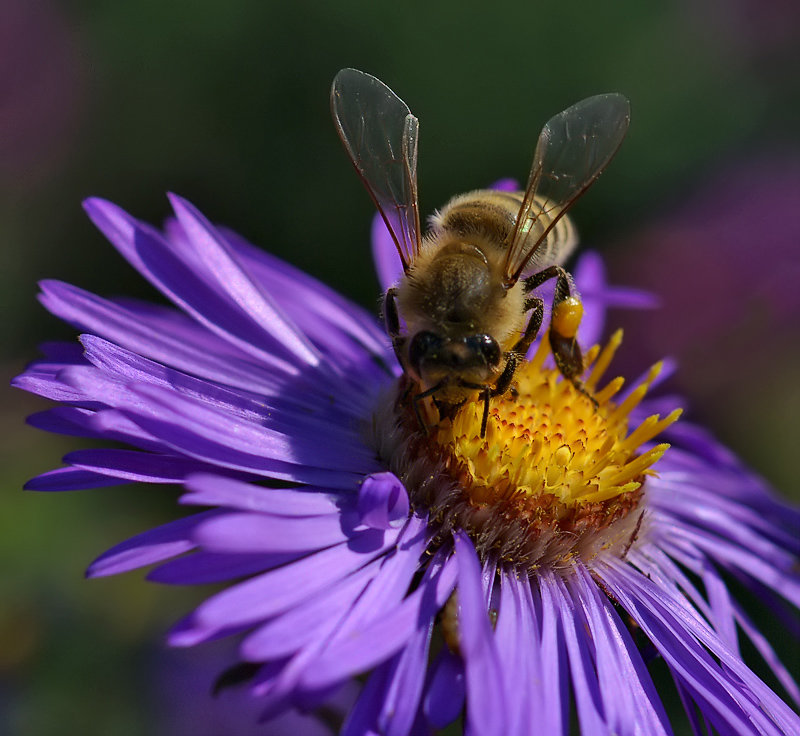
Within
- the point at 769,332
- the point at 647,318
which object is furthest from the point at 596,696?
the point at 769,332

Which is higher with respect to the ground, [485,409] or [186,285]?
[485,409]

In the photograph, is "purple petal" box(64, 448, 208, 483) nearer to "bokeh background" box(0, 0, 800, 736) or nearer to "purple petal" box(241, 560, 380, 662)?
"purple petal" box(241, 560, 380, 662)

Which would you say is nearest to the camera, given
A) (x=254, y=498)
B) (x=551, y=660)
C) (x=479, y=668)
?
(x=479, y=668)

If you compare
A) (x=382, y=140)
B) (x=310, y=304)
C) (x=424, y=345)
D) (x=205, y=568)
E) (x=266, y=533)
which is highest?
(x=382, y=140)

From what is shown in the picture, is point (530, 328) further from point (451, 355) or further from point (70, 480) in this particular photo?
point (70, 480)

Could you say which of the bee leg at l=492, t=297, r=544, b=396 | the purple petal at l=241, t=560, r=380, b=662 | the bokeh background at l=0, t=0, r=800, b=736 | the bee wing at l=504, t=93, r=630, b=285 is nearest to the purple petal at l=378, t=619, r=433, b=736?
the purple petal at l=241, t=560, r=380, b=662

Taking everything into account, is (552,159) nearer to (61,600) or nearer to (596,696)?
(596,696)

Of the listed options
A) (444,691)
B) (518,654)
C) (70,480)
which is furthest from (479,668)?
(70,480)
